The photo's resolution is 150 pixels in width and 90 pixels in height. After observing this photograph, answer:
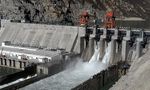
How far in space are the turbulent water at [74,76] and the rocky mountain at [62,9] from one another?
30.6m

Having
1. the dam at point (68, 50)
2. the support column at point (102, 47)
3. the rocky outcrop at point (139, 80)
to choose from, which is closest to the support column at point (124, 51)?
the dam at point (68, 50)

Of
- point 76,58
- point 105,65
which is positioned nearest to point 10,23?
point 76,58

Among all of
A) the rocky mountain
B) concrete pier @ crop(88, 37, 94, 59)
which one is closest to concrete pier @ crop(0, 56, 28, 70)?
concrete pier @ crop(88, 37, 94, 59)

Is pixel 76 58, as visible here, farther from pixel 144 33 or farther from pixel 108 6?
pixel 108 6

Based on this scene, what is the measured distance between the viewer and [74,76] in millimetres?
48031

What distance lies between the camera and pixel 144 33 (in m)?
54.8

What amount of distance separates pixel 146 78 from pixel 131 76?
3570 mm

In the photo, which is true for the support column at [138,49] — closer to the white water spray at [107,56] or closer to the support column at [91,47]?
the white water spray at [107,56]

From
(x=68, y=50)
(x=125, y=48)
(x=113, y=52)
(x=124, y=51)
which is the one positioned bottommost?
(x=68, y=50)

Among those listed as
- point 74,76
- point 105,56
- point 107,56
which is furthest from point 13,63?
point 107,56

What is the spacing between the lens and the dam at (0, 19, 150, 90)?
4882 centimetres

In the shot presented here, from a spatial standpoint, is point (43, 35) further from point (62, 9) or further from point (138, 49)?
point (62, 9)

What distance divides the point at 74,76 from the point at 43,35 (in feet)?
51.3

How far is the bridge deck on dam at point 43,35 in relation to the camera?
58156 millimetres
